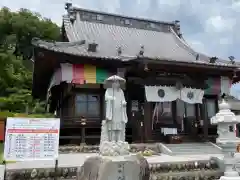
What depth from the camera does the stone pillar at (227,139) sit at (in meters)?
7.43

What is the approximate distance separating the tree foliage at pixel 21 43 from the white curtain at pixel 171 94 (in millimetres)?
12297

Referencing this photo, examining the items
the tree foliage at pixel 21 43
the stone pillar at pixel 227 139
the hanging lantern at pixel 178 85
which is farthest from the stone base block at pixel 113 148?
the tree foliage at pixel 21 43

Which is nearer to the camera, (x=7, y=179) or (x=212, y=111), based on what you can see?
(x=7, y=179)

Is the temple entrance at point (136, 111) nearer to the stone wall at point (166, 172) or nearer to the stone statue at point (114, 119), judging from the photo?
the stone wall at point (166, 172)

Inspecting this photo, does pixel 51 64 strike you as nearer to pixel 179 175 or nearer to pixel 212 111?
pixel 179 175

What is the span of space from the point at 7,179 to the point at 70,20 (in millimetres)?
14879

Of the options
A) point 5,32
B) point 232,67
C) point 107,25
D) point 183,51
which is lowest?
point 232,67

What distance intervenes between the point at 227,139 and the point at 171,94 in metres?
5.89

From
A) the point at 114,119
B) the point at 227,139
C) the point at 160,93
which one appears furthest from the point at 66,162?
the point at 160,93

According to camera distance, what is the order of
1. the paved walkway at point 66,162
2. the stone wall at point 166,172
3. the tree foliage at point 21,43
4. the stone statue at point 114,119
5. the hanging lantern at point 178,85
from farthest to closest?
the tree foliage at point 21,43 → the hanging lantern at point 178,85 → the paved walkway at point 66,162 → the stone wall at point 166,172 → the stone statue at point 114,119

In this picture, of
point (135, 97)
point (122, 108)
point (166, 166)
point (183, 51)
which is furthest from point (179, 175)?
point (183, 51)

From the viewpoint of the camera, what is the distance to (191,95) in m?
13.6

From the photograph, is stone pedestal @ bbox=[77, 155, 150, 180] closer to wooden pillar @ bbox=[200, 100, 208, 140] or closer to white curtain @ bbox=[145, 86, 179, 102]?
white curtain @ bbox=[145, 86, 179, 102]

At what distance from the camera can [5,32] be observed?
33719 millimetres
